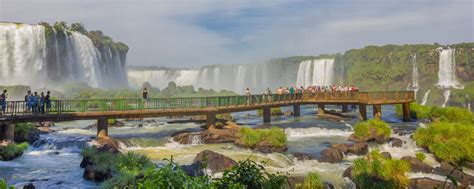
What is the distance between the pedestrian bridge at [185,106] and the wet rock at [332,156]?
11.2 m

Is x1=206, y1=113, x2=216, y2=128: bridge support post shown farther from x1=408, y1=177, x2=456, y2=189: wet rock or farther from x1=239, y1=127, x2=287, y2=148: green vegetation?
x1=408, y1=177, x2=456, y2=189: wet rock

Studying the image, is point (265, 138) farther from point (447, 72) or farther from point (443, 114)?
point (447, 72)

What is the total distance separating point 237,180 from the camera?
6305 mm

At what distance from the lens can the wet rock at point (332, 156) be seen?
17438 mm

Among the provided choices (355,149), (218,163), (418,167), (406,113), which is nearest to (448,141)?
(418,167)

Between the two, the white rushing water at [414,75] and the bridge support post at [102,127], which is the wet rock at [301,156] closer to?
the bridge support post at [102,127]

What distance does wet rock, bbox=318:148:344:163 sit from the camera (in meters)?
17.4

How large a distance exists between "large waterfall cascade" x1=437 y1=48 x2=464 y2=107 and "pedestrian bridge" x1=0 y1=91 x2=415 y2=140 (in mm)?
49878

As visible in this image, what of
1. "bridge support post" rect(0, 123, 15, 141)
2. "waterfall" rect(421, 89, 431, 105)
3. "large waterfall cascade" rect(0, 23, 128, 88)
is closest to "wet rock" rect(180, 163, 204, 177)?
"bridge support post" rect(0, 123, 15, 141)

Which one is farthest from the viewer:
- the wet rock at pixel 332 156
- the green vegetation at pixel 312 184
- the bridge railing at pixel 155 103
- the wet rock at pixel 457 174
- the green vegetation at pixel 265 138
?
the bridge railing at pixel 155 103

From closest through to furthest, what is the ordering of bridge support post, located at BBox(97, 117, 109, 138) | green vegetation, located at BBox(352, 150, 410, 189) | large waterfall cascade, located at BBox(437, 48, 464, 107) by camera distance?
green vegetation, located at BBox(352, 150, 410, 189) → bridge support post, located at BBox(97, 117, 109, 138) → large waterfall cascade, located at BBox(437, 48, 464, 107)

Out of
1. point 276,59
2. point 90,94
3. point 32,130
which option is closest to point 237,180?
point 32,130

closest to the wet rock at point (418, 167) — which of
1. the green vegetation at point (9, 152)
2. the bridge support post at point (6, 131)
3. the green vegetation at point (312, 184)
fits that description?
the green vegetation at point (312, 184)

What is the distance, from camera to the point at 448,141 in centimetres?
1728
